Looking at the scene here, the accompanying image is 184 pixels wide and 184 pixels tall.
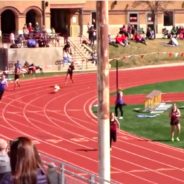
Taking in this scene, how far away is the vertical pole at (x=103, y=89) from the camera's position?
12656 mm

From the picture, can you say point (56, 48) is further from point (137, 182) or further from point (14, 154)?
point (14, 154)

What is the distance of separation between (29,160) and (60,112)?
23245mm

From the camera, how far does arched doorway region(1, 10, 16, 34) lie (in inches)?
2094

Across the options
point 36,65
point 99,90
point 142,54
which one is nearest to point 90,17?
point 142,54

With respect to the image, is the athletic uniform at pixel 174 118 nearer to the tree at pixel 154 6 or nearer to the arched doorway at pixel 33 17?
the arched doorway at pixel 33 17

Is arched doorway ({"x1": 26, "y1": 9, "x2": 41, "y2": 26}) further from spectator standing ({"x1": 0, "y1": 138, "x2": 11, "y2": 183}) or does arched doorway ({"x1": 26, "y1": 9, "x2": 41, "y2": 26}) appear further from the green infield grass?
spectator standing ({"x1": 0, "y1": 138, "x2": 11, "y2": 183})

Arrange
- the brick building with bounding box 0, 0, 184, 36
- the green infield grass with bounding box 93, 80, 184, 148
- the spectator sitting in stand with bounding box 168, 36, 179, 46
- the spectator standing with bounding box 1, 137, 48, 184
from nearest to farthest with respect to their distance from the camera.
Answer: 1. the spectator standing with bounding box 1, 137, 48, 184
2. the green infield grass with bounding box 93, 80, 184, 148
3. the brick building with bounding box 0, 0, 184, 36
4. the spectator sitting in stand with bounding box 168, 36, 179, 46

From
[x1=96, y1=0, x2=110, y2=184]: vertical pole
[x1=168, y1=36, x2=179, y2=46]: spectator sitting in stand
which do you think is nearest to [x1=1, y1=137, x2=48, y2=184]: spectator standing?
[x1=96, y1=0, x2=110, y2=184]: vertical pole

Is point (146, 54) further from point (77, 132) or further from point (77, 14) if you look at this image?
point (77, 132)

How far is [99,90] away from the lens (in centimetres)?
1277

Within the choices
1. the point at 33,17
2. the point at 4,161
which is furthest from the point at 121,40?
the point at 4,161

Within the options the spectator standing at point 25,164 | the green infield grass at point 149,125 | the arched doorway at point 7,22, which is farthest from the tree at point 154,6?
the spectator standing at point 25,164

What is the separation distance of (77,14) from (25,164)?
164ft

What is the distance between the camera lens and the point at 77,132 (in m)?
25.9
